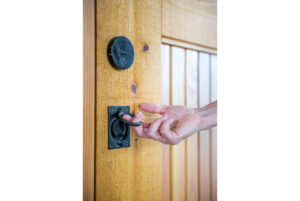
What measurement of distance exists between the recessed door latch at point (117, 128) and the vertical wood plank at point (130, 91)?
1cm

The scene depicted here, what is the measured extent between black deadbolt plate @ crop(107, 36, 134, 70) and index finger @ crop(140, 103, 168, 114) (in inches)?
4.1

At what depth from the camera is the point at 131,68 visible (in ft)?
1.65

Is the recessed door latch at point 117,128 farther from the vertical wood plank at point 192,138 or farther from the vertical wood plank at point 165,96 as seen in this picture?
the vertical wood plank at point 192,138

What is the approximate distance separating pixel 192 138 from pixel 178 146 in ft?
0.28

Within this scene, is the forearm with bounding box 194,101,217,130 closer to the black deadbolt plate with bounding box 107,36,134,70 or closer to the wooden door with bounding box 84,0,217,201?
the wooden door with bounding box 84,0,217,201

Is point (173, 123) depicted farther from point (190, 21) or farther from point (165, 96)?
point (190, 21)

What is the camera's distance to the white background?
170mm

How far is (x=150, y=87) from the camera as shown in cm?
55
